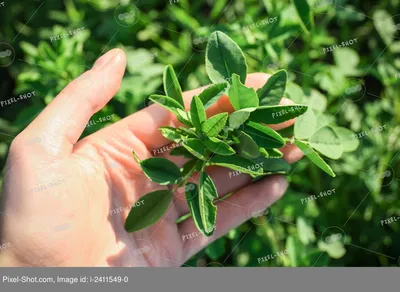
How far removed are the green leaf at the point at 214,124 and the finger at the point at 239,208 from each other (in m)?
0.43

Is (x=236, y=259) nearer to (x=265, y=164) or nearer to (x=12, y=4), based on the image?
(x=265, y=164)

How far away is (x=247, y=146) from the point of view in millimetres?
1382

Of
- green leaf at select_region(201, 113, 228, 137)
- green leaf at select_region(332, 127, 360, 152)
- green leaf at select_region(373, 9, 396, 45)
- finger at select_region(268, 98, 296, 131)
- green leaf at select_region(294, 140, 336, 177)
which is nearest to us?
green leaf at select_region(201, 113, 228, 137)

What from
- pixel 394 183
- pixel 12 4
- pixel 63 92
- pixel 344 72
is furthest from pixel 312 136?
pixel 12 4

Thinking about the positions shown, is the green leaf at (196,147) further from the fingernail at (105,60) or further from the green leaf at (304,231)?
the green leaf at (304,231)

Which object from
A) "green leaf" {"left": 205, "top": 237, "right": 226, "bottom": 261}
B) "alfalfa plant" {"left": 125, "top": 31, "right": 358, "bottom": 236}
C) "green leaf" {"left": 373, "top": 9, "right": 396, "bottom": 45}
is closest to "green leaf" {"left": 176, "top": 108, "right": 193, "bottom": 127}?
"alfalfa plant" {"left": 125, "top": 31, "right": 358, "bottom": 236}

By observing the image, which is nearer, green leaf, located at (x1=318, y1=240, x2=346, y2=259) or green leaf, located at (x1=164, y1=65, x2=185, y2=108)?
green leaf, located at (x1=164, y1=65, x2=185, y2=108)

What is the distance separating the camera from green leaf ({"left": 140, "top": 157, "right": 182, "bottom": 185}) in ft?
4.67

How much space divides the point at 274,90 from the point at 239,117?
0.15 m

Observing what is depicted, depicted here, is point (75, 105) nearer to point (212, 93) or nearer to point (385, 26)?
point (212, 93)

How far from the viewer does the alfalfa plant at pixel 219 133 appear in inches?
53.1

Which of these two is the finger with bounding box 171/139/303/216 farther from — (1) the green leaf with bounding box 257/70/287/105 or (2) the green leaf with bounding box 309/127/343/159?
(1) the green leaf with bounding box 257/70/287/105

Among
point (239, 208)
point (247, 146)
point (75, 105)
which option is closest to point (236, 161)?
point (247, 146)

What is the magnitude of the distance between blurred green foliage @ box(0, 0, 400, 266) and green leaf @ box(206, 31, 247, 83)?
30 cm
